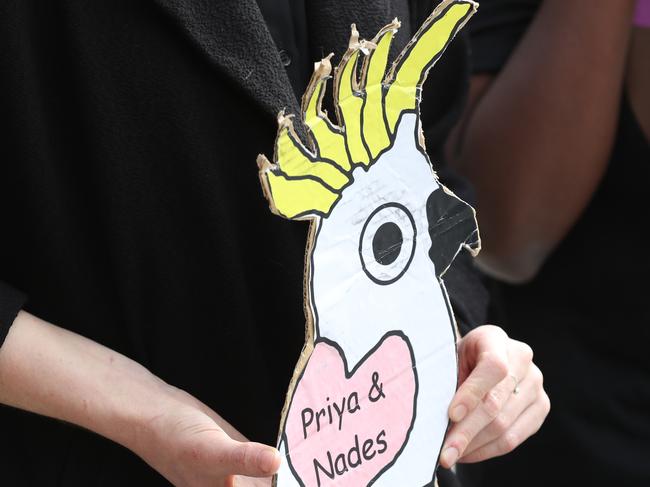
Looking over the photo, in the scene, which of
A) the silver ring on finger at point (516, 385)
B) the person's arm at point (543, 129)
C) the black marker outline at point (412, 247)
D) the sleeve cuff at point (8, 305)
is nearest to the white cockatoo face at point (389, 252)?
the black marker outline at point (412, 247)

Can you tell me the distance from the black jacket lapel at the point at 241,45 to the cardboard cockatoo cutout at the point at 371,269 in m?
0.07

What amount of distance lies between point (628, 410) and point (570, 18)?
57 cm

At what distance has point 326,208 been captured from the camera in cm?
69

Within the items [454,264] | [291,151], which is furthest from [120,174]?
[454,264]

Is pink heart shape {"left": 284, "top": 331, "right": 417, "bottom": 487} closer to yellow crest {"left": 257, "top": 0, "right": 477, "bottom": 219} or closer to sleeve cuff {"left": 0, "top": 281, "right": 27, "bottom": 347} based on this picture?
yellow crest {"left": 257, "top": 0, "right": 477, "bottom": 219}

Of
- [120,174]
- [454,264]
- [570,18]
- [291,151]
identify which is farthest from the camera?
[570,18]

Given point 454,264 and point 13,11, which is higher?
point 13,11

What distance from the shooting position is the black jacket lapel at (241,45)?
2.44 ft

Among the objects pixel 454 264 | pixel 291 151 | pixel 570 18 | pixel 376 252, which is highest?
pixel 291 151

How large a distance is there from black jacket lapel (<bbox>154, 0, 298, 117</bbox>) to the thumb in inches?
10.9

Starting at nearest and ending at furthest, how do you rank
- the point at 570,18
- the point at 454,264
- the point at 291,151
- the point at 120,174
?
the point at 291,151
the point at 120,174
the point at 454,264
the point at 570,18

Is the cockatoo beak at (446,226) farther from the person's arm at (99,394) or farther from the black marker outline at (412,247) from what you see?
the person's arm at (99,394)

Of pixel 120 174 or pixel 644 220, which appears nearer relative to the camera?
pixel 120 174

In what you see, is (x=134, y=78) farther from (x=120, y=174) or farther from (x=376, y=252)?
(x=376, y=252)
